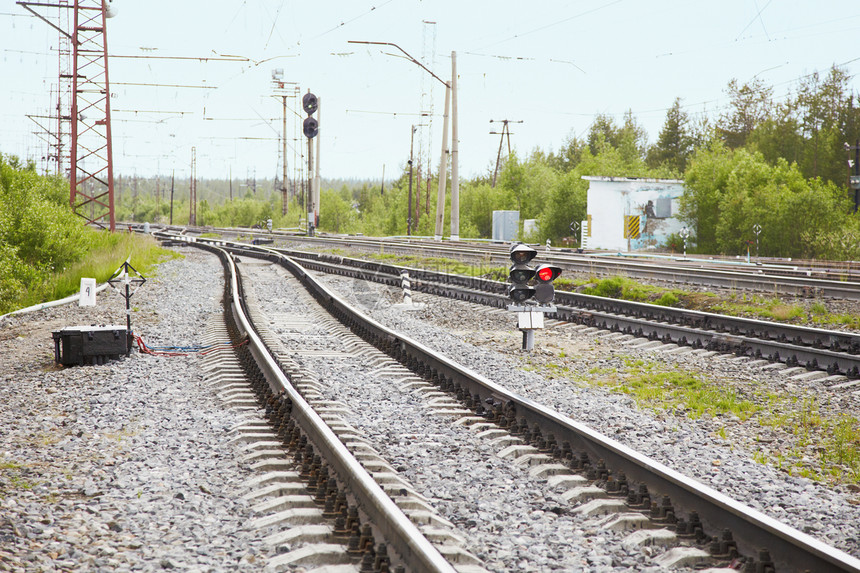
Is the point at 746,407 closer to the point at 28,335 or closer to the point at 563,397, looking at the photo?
the point at 563,397

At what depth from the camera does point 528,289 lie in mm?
10961

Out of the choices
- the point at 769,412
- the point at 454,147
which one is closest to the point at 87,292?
the point at 769,412

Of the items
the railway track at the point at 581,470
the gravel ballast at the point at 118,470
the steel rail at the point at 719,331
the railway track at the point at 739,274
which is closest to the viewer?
the railway track at the point at 581,470

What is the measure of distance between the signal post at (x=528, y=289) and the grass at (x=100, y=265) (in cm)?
1194

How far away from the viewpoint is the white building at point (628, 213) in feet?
129

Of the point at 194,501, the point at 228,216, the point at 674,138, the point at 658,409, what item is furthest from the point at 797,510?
the point at 228,216

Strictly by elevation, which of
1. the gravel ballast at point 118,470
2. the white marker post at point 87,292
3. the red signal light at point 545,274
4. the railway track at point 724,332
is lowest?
the gravel ballast at point 118,470

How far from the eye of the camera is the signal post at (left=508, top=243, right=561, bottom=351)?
10.9 meters

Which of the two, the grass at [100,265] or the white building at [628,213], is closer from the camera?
the grass at [100,265]

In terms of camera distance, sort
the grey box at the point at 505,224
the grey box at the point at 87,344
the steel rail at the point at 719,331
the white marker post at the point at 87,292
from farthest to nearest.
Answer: the grey box at the point at 505,224 < the white marker post at the point at 87,292 < the steel rail at the point at 719,331 < the grey box at the point at 87,344

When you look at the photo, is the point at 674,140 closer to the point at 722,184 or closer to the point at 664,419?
the point at 722,184

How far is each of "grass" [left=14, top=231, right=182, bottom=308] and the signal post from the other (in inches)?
470

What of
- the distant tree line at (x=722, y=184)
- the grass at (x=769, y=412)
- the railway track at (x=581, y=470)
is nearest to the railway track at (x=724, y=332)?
the grass at (x=769, y=412)

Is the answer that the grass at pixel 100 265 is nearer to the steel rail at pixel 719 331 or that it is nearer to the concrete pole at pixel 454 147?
the steel rail at pixel 719 331
